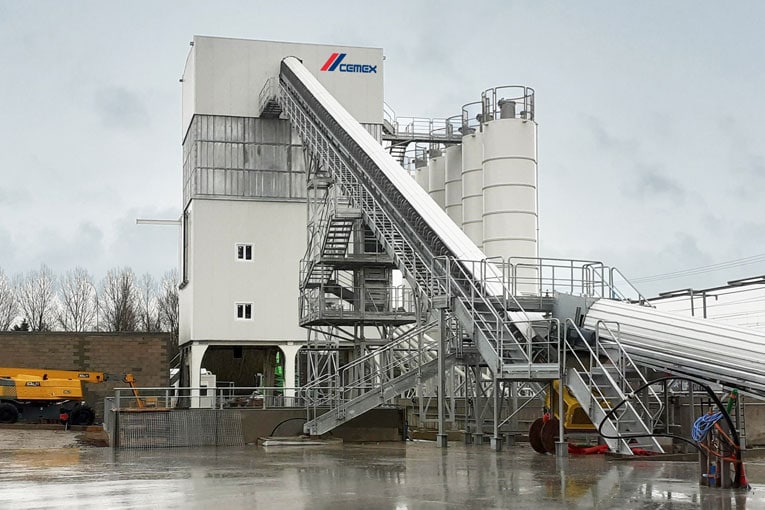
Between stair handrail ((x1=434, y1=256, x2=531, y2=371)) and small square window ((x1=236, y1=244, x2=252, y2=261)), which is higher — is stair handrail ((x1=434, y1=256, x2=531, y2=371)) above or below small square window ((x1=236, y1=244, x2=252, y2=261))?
below

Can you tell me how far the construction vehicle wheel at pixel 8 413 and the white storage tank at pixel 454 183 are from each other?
76.5 ft

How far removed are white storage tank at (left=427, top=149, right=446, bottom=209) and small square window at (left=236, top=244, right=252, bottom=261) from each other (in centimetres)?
1393

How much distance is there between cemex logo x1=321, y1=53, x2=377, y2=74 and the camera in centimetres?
4806

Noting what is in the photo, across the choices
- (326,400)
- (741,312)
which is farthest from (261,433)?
(741,312)

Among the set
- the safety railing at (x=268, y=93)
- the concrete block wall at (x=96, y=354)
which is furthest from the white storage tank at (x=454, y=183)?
the concrete block wall at (x=96, y=354)

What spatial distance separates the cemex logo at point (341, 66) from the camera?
48062mm

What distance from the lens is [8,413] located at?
135 ft

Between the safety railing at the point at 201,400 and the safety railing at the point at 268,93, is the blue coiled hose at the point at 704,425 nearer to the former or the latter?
the safety railing at the point at 201,400

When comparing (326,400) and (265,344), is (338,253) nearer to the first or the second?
(326,400)

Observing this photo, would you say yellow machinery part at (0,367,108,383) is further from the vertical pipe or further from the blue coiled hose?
the blue coiled hose

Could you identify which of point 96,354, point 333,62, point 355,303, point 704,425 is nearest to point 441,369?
point 355,303

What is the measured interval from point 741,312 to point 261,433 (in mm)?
19285

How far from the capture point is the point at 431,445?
29984mm

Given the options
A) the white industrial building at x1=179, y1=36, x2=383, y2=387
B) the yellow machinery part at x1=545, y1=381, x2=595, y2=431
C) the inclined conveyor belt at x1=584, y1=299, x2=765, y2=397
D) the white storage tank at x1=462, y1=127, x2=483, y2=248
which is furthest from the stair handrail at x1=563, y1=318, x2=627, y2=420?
the white storage tank at x1=462, y1=127, x2=483, y2=248
